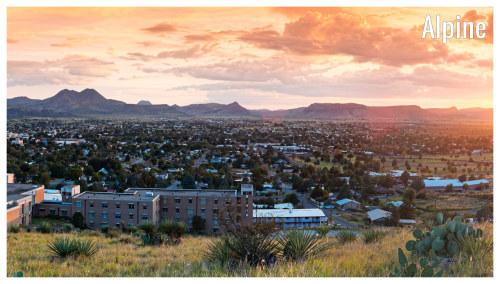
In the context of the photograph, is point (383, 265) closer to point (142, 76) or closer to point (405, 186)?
point (142, 76)

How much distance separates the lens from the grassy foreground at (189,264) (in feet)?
13.5

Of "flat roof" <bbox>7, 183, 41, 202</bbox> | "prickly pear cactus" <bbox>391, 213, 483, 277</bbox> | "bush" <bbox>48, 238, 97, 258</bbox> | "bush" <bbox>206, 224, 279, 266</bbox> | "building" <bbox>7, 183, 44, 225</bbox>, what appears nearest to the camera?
"prickly pear cactus" <bbox>391, 213, 483, 277</bbox>

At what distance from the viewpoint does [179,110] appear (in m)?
20.4

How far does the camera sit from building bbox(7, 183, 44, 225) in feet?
36.6

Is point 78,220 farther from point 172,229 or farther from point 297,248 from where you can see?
point 297,248

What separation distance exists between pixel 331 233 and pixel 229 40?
523 cm

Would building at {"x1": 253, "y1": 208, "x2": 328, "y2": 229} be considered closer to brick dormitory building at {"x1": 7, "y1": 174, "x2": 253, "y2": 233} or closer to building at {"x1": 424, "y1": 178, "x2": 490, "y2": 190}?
brick dormitory building at {"x1": 7, "y1": 174, "x2": 253, "y2": 233}

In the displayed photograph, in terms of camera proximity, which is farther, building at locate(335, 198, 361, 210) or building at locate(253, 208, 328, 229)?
building at locate(335, 198, 361, 210)

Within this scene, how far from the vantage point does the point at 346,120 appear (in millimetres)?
26281

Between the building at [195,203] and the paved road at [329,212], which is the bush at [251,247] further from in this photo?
the paved road at [329,212]

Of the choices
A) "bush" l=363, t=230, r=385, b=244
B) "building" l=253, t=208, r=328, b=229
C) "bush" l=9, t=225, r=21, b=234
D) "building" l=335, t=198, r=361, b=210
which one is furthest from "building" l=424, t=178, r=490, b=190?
"bush" l=9, t=225, r=21, b=234

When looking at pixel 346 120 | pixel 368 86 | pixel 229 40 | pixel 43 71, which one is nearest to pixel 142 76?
pixel 43 71

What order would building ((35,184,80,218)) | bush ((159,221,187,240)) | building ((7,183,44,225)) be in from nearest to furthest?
1. bush ((159,221,187,240))
2. building ((7,183,44,225))
3. building ((35,184,80,218))

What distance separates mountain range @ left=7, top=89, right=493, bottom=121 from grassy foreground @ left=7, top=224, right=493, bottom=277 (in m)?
→ 11.3
